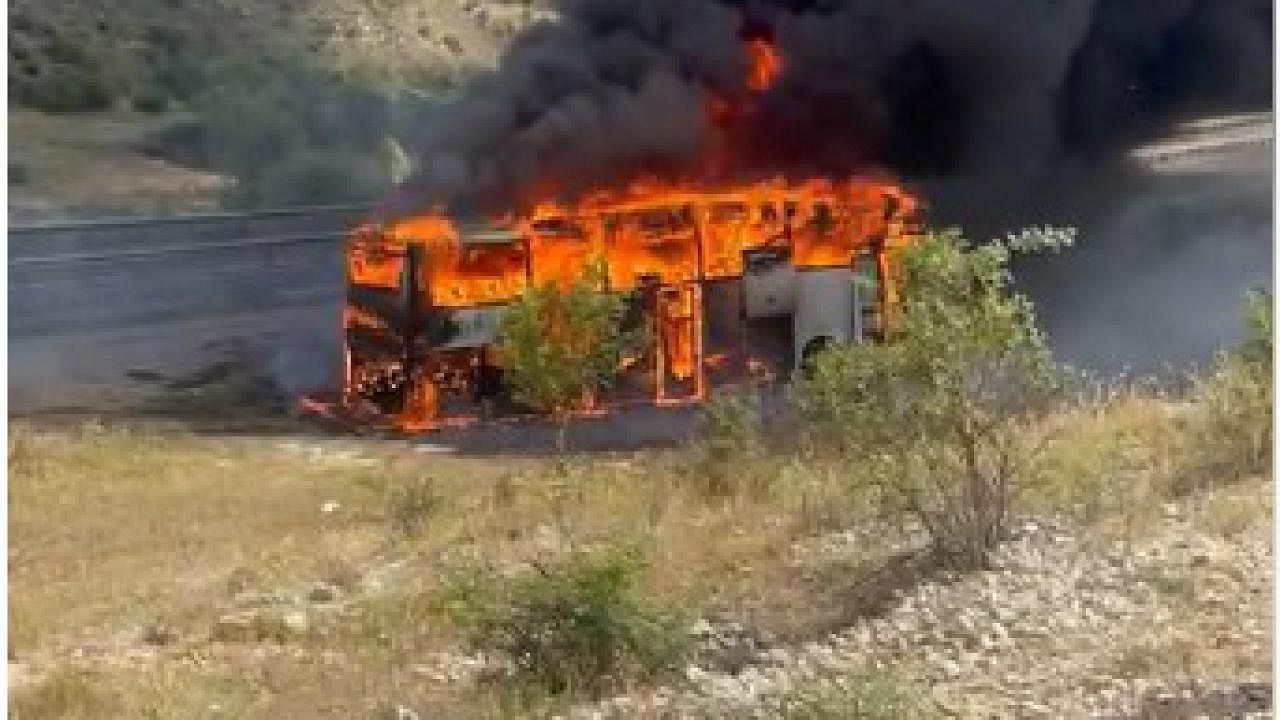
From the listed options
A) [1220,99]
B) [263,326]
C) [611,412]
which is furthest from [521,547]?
[1220,99]

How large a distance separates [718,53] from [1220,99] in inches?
83.8

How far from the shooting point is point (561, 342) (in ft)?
19.2

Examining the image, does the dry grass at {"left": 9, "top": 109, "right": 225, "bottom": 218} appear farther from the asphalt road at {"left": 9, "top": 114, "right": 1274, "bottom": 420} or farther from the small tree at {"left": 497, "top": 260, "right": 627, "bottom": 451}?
the small tree at {"left": 497, "top": 260, "right": 627, "bottom": 451}

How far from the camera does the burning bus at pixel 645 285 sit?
5.86 metres

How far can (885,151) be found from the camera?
25.1ft

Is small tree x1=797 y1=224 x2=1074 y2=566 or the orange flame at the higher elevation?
the orange flame

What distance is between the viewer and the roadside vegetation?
5188mm

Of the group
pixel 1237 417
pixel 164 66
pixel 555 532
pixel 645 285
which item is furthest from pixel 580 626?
pixel 1237 417

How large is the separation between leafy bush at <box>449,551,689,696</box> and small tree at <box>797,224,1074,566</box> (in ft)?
3.17

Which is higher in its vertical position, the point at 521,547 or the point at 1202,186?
the point at 1202,186

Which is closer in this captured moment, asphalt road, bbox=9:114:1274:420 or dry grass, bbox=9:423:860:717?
dry grass, bbox=9:423:860:717

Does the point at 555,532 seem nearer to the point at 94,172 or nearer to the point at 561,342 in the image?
the point at 561,342

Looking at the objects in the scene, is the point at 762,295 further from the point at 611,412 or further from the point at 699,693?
the point at 699,693

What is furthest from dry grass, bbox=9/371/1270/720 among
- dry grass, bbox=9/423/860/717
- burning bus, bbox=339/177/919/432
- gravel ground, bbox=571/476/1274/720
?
burning bus, bbox=339/177/919/432
